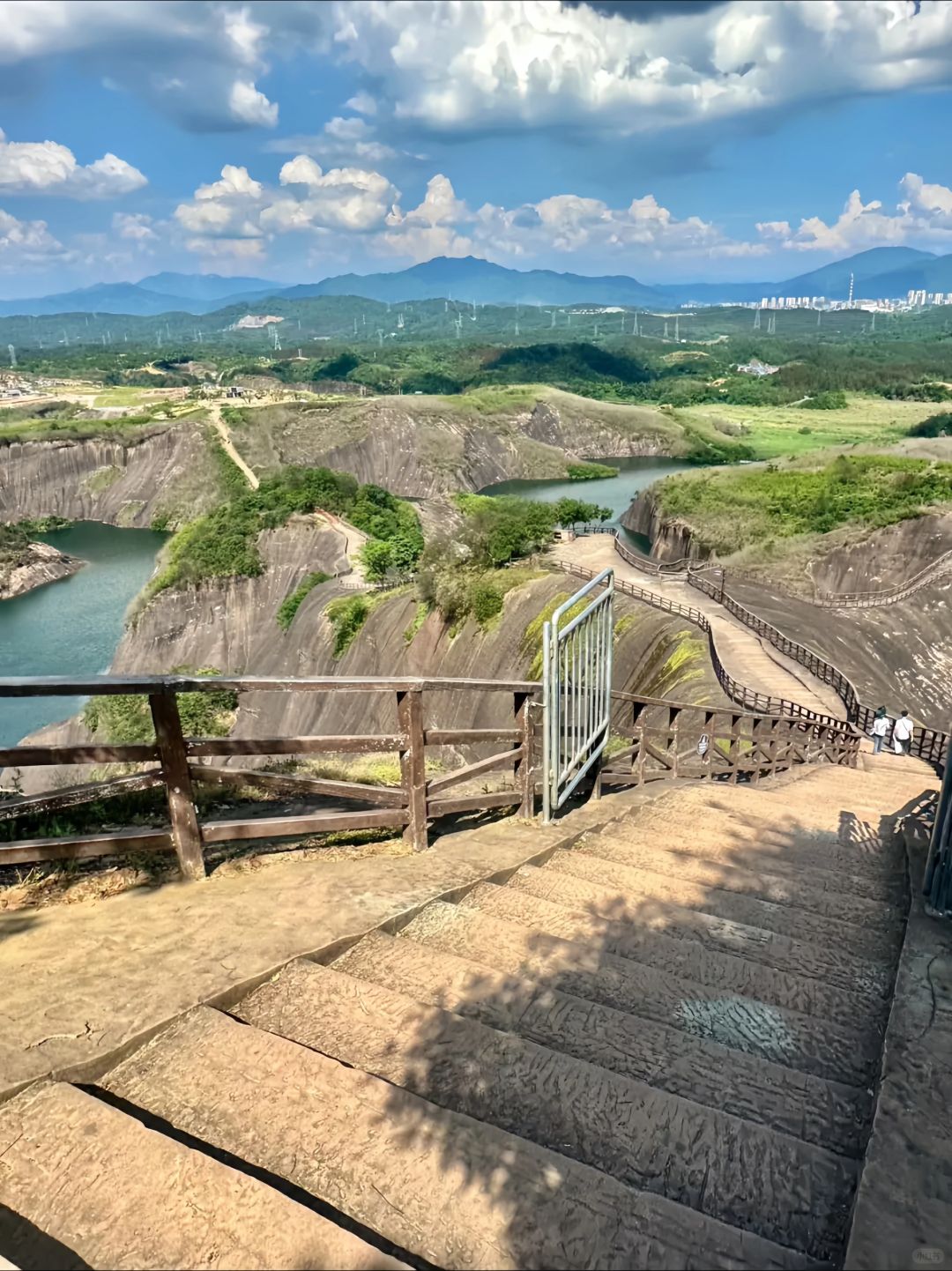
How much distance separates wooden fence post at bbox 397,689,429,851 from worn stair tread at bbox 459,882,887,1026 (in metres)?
0.84

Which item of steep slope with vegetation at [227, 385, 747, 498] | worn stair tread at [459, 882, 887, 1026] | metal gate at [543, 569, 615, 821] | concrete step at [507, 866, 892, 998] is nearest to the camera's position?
worn stair tread at [459, 882, 887, 1026]

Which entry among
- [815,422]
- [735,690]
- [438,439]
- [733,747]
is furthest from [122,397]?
[733,747]

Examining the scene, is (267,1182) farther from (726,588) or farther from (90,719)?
(726,588)

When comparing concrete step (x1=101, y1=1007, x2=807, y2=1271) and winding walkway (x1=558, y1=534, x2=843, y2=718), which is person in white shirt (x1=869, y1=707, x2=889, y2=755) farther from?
concrete step (x1=101, y1=1007, x2=807, y2=1271)

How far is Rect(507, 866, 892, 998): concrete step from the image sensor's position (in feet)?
12.2

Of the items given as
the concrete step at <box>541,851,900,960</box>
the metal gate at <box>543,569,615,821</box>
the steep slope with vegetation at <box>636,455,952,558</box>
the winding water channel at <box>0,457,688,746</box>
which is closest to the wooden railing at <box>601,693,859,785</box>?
the metal gate at <box>543,569,615,821</box>

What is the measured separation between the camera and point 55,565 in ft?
229

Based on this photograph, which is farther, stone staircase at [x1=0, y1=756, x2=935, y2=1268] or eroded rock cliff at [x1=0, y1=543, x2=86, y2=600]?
eroded rock cliff at [x1=0, y1=543, x2=86, y2=600]

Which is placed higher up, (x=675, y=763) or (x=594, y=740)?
(x=594, y=740)

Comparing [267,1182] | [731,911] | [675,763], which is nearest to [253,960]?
[267,1182]

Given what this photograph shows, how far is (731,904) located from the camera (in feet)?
15.2

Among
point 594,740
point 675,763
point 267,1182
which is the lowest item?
point 675,763

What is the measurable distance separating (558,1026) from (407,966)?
2.55 ft

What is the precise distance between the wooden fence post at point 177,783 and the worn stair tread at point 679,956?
1593mm
